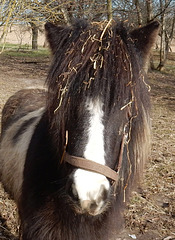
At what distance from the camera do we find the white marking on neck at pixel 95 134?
1.70 metres

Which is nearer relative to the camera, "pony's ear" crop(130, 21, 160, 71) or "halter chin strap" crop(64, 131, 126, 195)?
"halter chin strap" crop(64, 131, 126, 195)

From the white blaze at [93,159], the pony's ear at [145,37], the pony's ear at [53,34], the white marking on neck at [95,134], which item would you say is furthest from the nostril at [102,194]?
the pony's ear at [53,34]

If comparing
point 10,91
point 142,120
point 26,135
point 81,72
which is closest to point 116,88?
point 81,72

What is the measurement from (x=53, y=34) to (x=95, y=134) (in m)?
0.99

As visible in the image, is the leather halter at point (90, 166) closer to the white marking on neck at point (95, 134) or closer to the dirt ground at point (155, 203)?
the white marking on neck at point (95, 134)

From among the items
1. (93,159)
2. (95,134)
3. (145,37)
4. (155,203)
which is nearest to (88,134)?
(95,134)

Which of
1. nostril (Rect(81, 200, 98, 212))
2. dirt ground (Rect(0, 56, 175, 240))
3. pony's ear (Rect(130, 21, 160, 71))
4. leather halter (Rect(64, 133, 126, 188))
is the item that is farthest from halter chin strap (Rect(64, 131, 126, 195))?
dirt ground (Rect(0, 56, 175, 240))

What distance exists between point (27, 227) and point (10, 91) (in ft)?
28.9

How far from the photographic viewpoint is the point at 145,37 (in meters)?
2.10

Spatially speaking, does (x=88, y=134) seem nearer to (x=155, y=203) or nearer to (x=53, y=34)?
(x=53, y=34)

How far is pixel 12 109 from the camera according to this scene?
4.11 m

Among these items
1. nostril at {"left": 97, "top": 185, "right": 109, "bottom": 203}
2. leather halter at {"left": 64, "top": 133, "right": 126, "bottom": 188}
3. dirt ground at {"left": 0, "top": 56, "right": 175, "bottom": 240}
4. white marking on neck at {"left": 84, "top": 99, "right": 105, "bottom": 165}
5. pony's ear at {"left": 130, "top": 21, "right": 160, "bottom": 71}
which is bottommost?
dirt ground at {"left": 0, "top": 56, "right": 175, "bottom": 240}

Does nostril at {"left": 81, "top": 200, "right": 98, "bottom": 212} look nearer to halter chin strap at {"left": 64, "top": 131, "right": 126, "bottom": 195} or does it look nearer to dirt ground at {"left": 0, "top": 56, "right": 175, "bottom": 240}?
halter chin strap at {"left": 64, "top": 131, "right": 126, "bottom": 195}

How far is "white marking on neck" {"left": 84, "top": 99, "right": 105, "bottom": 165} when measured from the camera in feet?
5.58
